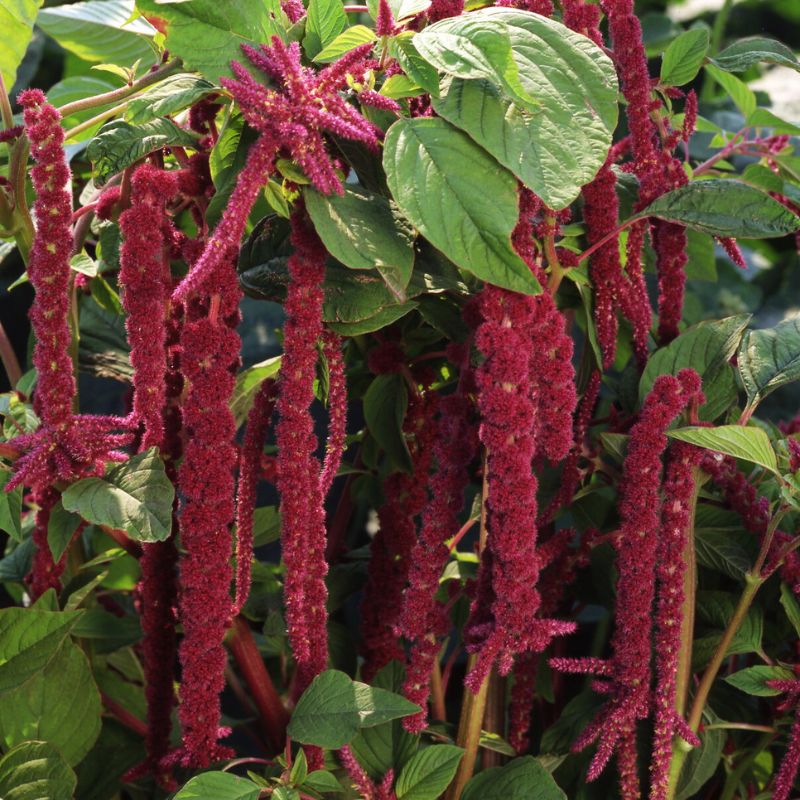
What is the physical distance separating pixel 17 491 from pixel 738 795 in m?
0.53

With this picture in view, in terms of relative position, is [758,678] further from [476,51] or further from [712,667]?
[476,51]

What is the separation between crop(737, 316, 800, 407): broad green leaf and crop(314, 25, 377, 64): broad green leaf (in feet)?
0.96

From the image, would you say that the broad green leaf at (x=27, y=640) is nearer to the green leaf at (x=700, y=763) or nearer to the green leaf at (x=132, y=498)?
the green leaf at (x=132, y=498)

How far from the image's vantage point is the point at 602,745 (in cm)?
53

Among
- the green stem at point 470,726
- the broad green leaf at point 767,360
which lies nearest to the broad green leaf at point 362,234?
the green stem at point 470,726

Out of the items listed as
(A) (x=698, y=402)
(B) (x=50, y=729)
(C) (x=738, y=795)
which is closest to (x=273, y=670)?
(B) (x=50, y=729)

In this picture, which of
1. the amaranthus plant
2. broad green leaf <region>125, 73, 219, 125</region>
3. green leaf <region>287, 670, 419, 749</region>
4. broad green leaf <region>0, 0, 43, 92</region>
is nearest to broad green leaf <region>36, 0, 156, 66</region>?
the amaranthus plant

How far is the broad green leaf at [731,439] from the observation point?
1.58 ft

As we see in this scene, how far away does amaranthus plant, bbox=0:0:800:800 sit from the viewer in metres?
0.43

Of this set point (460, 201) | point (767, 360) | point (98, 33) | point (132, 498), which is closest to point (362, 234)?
point (460, 201)

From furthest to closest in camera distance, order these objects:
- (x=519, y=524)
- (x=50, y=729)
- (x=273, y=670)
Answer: (x=273, y=670), (x=50, y=729), (x=519, y=524)

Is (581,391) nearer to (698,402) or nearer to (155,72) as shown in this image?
(698,402)

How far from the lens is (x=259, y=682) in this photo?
2.04 ft

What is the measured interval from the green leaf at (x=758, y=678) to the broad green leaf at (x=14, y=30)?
1.78ft
